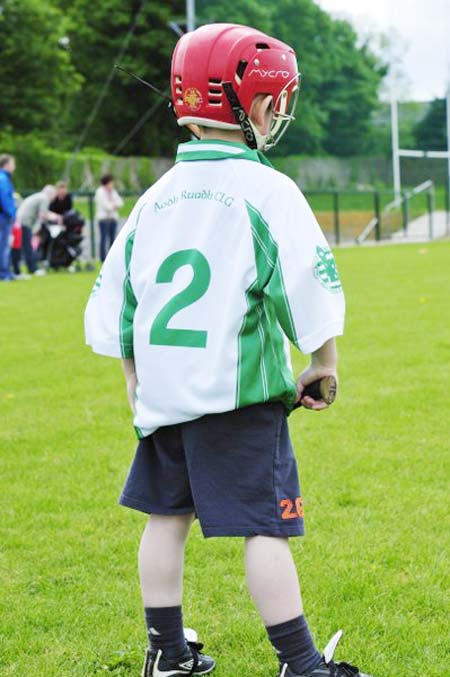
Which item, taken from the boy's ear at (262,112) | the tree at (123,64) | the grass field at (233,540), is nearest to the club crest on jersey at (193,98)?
the boy's ear at (262,112)

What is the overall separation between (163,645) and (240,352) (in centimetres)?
83

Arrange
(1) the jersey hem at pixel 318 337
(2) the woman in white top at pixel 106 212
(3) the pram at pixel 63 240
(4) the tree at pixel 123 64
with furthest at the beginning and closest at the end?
1. (4) the tree at pixel 123 64
2. (2) the woman in white top at pixel 106 212
3. (3) the pram at pixel 63 240
4. (1) the jersey hem at pixel 318 337

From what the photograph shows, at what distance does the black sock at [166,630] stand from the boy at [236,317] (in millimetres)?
275

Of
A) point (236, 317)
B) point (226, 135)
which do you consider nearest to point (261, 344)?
point (236, 317)

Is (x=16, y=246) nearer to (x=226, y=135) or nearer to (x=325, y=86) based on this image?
(x=226, y=135)

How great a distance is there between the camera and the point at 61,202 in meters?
18.6

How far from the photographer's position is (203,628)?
3.15 meters

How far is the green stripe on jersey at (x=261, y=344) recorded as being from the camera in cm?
249

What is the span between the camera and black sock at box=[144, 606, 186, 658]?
2.73 meters

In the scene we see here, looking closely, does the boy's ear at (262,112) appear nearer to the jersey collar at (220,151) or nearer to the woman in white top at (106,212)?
the jersey collar at (220,151)

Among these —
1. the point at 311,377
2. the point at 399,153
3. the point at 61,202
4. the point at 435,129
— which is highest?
the point at 311,377

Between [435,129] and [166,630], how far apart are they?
42605mm

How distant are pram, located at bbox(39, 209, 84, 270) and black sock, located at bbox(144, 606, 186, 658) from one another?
15.6 meters

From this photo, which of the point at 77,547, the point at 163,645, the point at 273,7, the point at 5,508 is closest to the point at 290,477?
the point at 163,645
